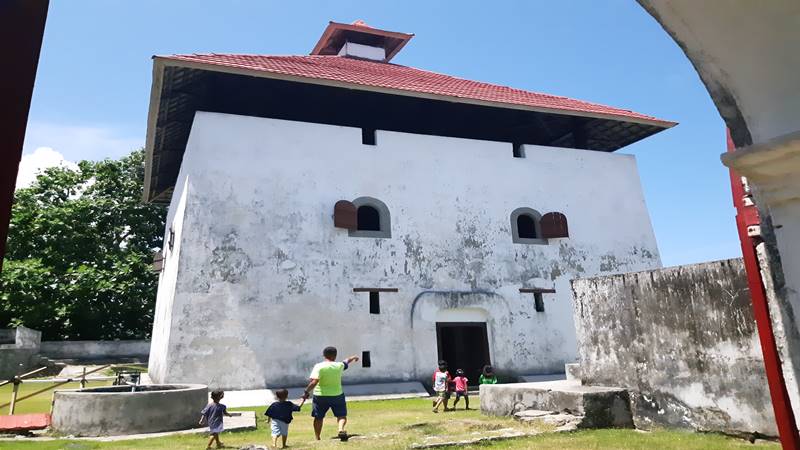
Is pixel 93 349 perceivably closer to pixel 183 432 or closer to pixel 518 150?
pixel 183 432

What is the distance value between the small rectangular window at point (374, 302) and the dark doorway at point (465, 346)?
1555 millimetres

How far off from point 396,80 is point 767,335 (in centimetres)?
1373

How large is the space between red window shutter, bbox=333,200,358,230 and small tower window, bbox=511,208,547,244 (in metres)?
4.48

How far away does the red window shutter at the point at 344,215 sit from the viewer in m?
12.9

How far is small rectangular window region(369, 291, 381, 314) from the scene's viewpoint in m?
12.8

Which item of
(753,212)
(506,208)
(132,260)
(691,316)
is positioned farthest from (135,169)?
(753,212)

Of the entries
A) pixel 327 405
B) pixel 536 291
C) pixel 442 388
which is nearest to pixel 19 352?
pixel 442 388

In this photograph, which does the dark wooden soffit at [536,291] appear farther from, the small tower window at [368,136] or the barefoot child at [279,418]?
the barefoot child at [279,418]

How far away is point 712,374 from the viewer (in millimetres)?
5734

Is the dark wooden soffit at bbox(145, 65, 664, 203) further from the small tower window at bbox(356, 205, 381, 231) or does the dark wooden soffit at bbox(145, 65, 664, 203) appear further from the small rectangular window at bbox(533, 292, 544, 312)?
the small rectangular window at bbox(533, 292, 544, 312)

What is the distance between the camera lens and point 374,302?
12.9 m

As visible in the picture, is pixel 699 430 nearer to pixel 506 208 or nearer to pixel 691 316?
pixel 691 316

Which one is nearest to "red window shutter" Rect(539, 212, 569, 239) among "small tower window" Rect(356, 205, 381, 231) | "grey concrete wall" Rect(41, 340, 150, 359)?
"small tower window" Rect(356, 205, 381, 231)

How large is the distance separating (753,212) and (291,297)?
10.8m
